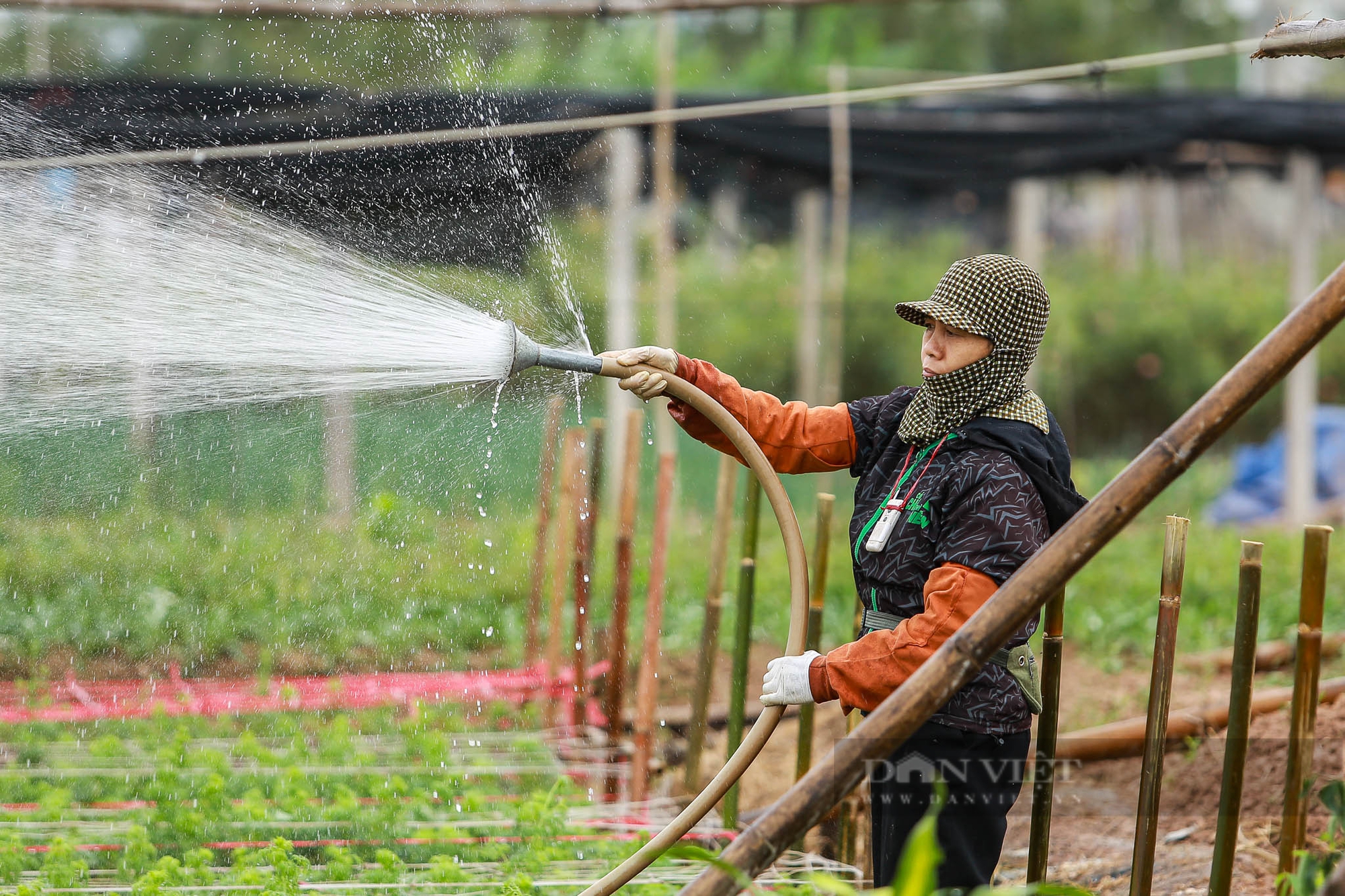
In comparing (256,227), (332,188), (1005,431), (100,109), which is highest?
(100,109)

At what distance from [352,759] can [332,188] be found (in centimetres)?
265

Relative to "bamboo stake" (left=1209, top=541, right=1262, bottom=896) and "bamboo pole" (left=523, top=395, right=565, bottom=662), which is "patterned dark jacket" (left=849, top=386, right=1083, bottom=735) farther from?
"bamboo pole" (left=523, top=395, right=565, bottom=662)

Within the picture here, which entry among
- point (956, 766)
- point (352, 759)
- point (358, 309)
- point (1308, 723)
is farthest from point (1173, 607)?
point (352, 759)

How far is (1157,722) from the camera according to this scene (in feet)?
9.82

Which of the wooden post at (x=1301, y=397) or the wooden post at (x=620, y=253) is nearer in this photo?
the wooden post at (x=620, y=253)

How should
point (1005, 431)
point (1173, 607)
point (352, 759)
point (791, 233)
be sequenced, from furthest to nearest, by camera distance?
point (791, 233), point (352, 759), point (1173, 607), point (1005, 431)

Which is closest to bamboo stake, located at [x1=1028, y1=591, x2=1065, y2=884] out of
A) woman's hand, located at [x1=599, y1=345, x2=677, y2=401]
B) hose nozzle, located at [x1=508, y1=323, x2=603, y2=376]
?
woman's hand, located at [x1=599, y1=345, x2=677, y2=401]

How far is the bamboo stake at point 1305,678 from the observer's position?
10.1ft

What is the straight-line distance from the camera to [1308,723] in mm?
3107

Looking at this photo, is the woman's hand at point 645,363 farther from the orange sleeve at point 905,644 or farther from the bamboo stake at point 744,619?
the bamboo stake at point 744,619

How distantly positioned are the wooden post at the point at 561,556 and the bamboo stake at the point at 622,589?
1.20 feet

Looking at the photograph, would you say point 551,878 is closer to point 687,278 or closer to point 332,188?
point 332,188

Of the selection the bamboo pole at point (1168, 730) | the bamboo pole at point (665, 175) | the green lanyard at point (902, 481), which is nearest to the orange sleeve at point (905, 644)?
the green lanyard at point (902, 481)

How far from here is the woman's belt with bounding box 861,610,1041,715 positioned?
8.98 feet
